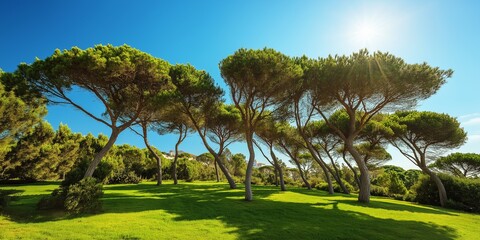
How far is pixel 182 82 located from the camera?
17672 millimetres

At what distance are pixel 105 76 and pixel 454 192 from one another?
2782 cm

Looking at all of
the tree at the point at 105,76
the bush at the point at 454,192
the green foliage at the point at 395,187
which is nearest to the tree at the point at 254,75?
the tree at the point at 105,76

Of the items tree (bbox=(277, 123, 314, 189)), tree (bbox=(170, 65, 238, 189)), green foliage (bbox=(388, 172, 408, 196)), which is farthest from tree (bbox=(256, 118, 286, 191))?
green foliage (bbox=(388, 172, 408, 196))

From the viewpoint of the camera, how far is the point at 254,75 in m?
15.5

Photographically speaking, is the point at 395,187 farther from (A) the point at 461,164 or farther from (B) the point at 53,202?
(B) the point at 53,202

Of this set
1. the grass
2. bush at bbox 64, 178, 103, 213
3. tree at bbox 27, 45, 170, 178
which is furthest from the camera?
tree at bbox 27, 45, 170, 178

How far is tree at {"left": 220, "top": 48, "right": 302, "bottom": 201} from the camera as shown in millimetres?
15109

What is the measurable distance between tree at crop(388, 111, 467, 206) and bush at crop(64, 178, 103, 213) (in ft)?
79.8

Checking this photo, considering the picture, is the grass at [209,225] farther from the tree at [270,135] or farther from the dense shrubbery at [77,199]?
the tree at [270,135]

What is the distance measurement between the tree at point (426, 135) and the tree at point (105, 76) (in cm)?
2176

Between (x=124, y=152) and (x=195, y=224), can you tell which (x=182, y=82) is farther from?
(x=124, y=152)

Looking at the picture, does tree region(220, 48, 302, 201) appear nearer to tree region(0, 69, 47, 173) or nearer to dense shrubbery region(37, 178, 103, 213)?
dense shrubbery region(37, 178, 103, 213)

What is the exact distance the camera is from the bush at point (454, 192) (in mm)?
18609

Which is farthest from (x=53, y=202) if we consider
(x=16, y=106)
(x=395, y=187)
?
(x=395, y=187)
